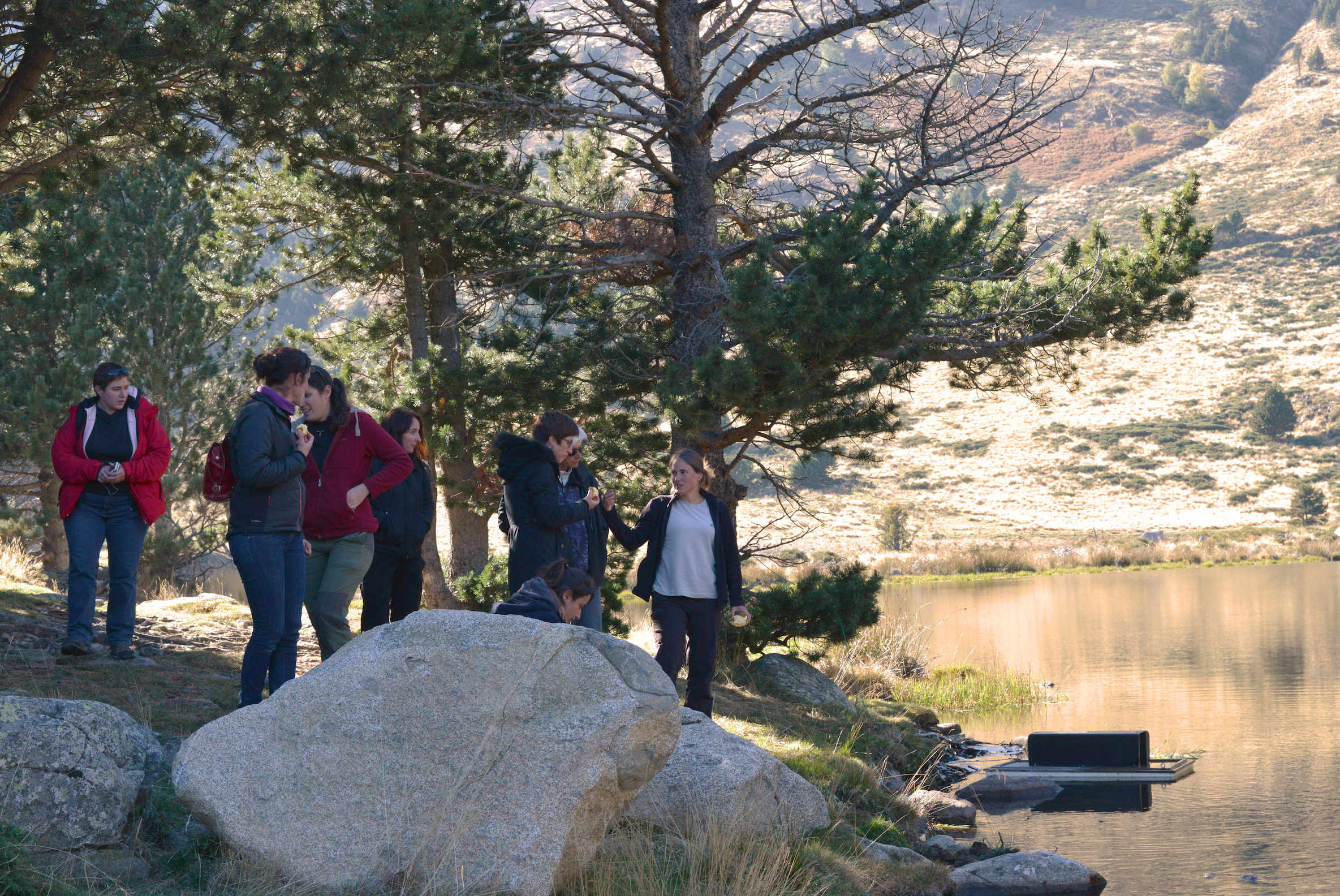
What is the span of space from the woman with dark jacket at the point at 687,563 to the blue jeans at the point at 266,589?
1787 mm

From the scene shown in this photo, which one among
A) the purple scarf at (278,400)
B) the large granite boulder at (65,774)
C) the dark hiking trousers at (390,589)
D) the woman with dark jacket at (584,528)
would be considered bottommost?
the large granite boulder at (65,774)

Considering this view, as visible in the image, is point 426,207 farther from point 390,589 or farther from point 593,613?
point 593,613

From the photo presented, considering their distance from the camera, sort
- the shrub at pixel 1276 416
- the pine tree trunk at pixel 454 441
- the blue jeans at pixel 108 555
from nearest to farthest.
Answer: the blue jeans at pixel 108 555
the pine tree trunk at pixel 454 441
the shrub at pixel 1276 416

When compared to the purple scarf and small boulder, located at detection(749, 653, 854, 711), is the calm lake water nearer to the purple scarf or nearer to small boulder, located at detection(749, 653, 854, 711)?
small boulder, located at detection(749, 653, 854, 711)

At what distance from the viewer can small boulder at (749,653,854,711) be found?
10109 millimetres

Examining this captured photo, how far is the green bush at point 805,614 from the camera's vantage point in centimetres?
1066

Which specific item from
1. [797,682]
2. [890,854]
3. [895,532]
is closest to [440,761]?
[890,854]

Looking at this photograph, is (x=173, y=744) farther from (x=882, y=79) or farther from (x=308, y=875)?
(x=882, y=79)

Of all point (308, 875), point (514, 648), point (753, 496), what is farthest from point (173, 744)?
point (753, 496)

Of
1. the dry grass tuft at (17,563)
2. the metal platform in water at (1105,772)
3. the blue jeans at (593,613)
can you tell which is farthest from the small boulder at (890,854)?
the dry grass tuft at (17,563)

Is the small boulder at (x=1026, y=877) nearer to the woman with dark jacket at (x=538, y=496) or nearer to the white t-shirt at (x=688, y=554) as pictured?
the white t-shirt at (x=688, y=554)

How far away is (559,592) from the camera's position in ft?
18.0

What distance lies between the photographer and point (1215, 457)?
51.0 metres

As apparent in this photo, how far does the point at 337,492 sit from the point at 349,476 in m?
0.10
